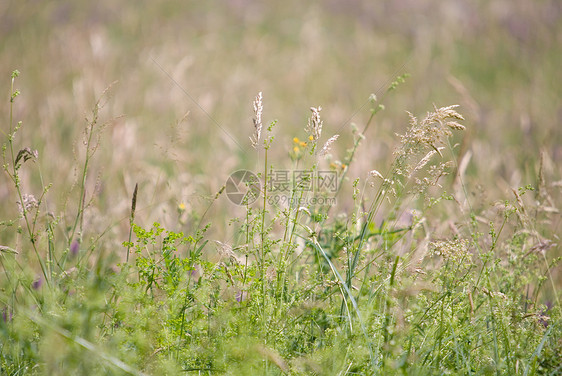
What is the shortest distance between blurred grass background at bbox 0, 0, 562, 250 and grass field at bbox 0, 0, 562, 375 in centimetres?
4

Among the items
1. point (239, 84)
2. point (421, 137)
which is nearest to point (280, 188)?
point (421, 137)

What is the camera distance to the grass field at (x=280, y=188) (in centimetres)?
163

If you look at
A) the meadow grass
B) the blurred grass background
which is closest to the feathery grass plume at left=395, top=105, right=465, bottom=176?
the meadow grass

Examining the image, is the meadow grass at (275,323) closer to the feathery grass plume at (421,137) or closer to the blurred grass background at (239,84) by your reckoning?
the feathery grass plume at (421,137)

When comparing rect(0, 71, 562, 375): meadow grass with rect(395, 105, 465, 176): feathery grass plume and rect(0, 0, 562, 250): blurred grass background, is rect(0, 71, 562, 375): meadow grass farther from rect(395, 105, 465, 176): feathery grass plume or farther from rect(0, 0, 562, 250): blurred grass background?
rect(0, 0, 562, 250): blurred grass background

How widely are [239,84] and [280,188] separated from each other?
Result: 12.2ft

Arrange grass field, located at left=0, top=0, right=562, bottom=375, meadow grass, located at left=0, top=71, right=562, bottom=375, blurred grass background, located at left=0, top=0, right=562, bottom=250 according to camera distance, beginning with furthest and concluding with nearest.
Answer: blurred grass background, located at left=0, top=0, right=562, bottom=250, grass field, located at left=0, top=0, right=562, bottom=375, meadow grass, located at left=0, top=71, right=562, bottom=375

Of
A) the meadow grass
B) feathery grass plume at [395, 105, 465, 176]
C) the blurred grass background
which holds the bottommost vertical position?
the meadow grass

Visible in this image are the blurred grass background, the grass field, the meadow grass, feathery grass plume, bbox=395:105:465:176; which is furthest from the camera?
the blurred grass background

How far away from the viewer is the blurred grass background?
3.69m

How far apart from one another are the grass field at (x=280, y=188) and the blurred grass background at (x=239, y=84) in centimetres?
4

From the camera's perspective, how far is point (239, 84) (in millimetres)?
6039

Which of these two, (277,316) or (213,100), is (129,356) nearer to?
(277,316)

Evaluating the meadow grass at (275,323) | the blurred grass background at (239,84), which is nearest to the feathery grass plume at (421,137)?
the meadow grass at (275,323)
